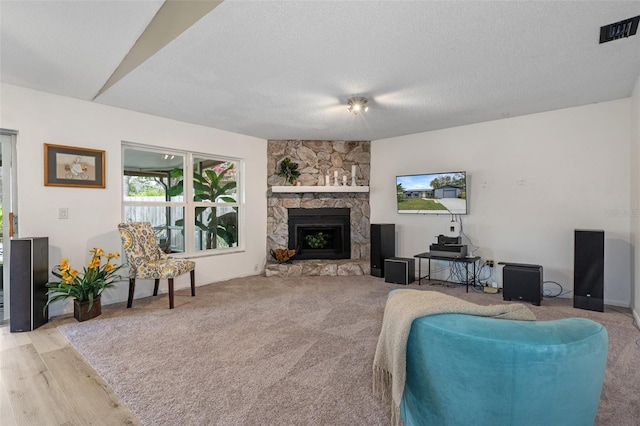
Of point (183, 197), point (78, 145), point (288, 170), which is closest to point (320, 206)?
point (288, 170)

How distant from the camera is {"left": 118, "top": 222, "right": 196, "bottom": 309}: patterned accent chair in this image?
11.5 ft

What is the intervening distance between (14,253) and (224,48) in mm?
2614

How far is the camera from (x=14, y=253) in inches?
112

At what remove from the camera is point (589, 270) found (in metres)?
3.41

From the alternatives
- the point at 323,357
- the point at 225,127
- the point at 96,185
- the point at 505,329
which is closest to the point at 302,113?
the point at 225,127

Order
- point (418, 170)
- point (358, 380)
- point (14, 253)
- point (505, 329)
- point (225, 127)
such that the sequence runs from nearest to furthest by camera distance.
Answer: point (505, 329), point (358, 380), point (14, 253), point (225, 127), point (418, 170)

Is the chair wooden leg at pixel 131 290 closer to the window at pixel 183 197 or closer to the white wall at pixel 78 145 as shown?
the white wall at pixel 78 145

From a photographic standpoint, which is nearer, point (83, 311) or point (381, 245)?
point (83, 311)

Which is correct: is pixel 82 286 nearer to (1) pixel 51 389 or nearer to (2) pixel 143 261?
(2) pixel 143 261

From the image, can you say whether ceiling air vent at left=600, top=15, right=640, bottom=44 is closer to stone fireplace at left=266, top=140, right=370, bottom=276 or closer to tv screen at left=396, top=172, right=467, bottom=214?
tv screen at left=396, top=172, right=467, bottom=214

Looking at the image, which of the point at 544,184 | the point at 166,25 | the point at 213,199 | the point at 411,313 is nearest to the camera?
the point at 411,313

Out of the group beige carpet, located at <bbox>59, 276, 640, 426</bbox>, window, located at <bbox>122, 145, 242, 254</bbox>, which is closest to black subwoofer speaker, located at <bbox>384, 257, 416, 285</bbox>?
beige carpet, located at <bbox>59, 276, 640, 426</bbox>

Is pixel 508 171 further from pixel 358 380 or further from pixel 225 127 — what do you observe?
pixel 225 127

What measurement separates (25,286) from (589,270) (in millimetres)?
5600
